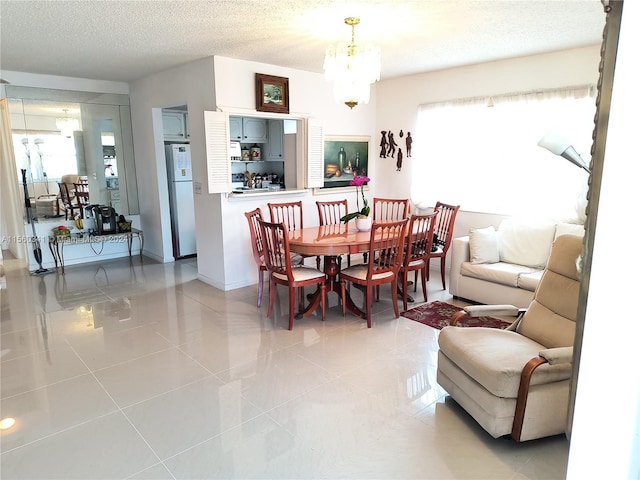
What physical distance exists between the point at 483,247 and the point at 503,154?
1.26 meters

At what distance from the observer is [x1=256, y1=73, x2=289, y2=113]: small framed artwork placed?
4641 mm

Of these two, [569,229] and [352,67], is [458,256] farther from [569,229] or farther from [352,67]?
[352,67]

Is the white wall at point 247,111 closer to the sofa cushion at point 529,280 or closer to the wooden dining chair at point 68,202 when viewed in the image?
the wooden dining chair at point 68,202

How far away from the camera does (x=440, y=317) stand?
3951mm

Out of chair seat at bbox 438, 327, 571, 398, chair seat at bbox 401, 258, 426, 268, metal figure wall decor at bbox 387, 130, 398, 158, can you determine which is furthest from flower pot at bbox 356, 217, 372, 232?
metal figure wall decor at bbox 387, 130, 398, 158

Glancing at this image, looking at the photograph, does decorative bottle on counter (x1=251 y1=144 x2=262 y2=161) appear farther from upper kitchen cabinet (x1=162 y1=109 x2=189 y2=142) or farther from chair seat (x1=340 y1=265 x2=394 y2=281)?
chair seat (x1=340 y1=265 x2=394 y2=281)

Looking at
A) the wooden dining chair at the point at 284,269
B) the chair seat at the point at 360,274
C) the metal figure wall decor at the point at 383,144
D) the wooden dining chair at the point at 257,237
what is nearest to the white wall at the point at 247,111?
the metal figure wall decor at the point at 383,144

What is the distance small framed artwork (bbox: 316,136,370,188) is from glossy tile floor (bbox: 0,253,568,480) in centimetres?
220

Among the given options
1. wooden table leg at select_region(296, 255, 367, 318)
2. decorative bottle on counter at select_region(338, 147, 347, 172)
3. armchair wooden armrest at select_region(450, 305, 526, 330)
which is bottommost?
wooden table leg at select_region(296, 255, 367, 318)

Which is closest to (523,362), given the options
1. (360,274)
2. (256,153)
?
(360,274)

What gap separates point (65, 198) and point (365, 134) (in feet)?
14.4

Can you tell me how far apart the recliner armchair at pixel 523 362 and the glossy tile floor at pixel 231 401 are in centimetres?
16

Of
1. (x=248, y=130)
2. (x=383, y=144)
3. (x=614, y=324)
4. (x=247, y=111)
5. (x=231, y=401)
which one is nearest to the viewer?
(x=614, y=324)

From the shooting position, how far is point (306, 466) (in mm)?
2043
